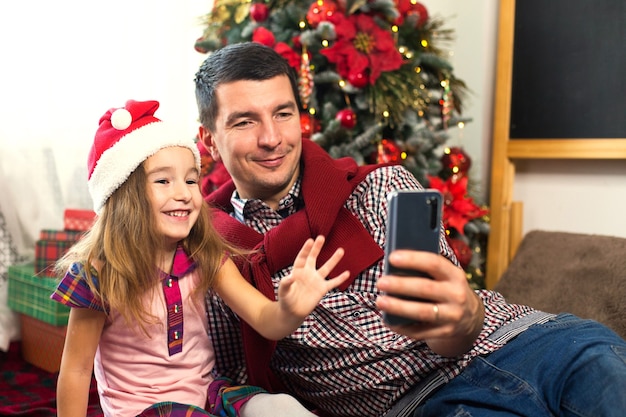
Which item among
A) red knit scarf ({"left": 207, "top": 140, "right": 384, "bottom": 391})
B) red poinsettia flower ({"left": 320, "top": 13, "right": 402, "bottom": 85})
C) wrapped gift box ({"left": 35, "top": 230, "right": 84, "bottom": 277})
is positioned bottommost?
wrapped gift box ({"left": 35, "top": 230, "right": 84, "bottom": 277})

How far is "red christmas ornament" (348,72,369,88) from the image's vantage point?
2.13m

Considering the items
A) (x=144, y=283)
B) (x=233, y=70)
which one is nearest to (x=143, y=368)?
(x=144, y=283)

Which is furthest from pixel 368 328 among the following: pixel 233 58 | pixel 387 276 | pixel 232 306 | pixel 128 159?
pixel 233 58

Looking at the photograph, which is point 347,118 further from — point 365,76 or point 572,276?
point 572,276

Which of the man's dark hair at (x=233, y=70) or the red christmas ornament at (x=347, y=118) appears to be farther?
the red christmas ornament at (x=347, y=118)

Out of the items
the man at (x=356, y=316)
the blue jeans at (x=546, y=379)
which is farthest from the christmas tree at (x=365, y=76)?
the blue jeans at (x=546, y=379)

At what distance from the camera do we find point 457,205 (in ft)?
7.72

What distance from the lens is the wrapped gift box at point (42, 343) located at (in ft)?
6.91

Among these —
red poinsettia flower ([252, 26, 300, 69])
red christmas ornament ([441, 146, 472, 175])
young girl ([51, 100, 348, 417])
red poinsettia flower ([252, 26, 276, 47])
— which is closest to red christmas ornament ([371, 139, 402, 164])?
red christmas ornament ([441, 146, 472, 175])

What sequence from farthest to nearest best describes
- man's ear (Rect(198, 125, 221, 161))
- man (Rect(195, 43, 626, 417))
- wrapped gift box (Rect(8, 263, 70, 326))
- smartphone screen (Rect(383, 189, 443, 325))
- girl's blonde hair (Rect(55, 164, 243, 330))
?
1. wrapped gift box (Rect(8, 263, 70, 326))
2. man's ear (Rect(198, 125, 221, 161))
3. girl's blonde hair (Rect(55, 164, 243, 330))
4. man (Rect(195, 43, 626, 417))
5. smartphone screen (Rect(383, 189, 443, 325))

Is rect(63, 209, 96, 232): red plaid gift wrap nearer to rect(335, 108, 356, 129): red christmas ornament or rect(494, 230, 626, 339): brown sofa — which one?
rect(335, 108, 356, 129): red christmas ornament

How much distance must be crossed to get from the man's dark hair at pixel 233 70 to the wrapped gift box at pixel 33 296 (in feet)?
2.58

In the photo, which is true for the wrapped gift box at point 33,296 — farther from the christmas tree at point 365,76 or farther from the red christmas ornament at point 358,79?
the red christmas ornament at point 358,79

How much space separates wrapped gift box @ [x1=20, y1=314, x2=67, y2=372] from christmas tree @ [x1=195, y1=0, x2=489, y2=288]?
68 cm
